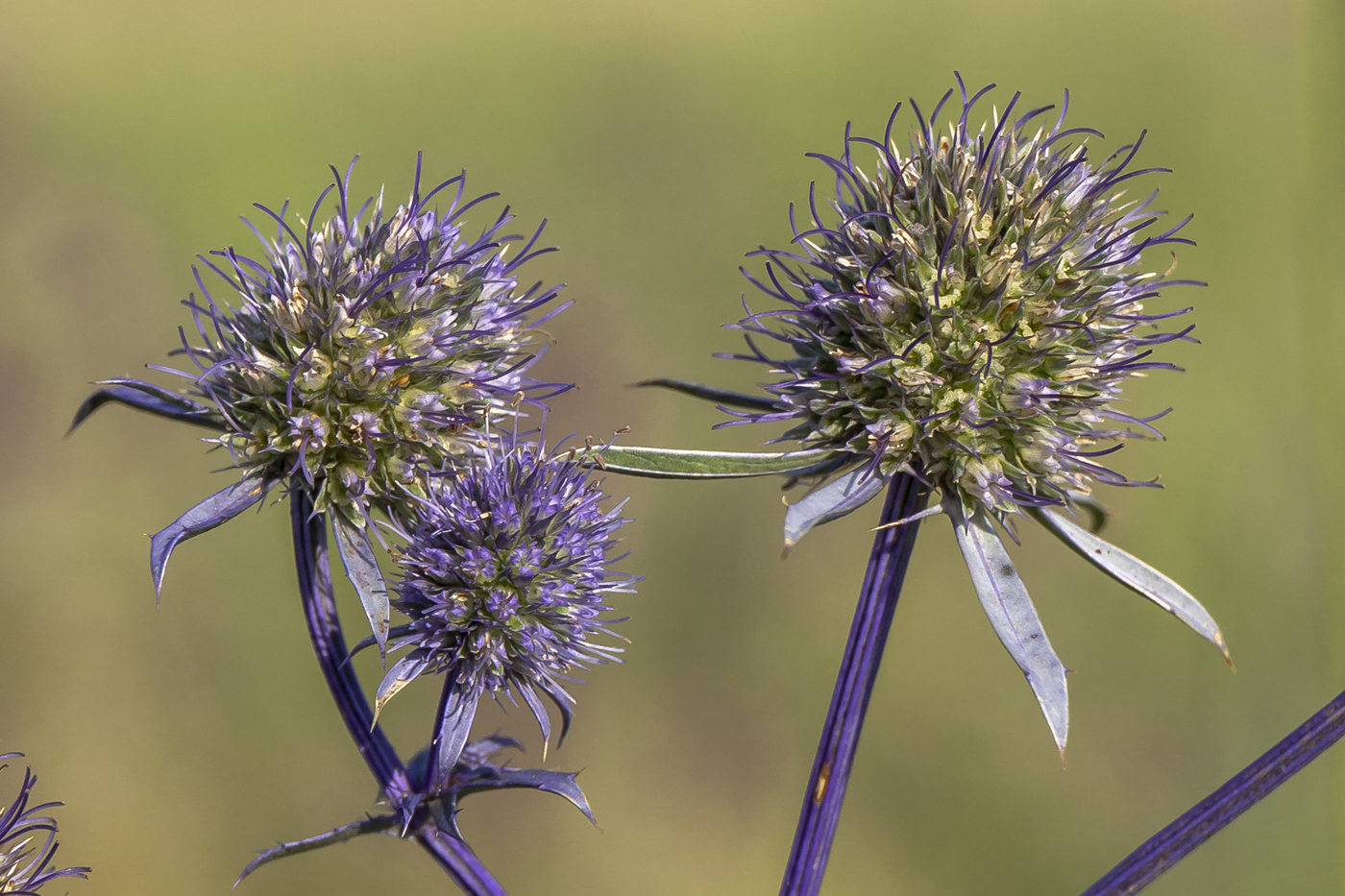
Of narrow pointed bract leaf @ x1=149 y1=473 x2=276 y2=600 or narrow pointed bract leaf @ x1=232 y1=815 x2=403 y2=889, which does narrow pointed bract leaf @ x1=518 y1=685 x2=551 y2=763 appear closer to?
narrow pointed bract leaf @ x1=232 y1=815 x2=403 y2=889

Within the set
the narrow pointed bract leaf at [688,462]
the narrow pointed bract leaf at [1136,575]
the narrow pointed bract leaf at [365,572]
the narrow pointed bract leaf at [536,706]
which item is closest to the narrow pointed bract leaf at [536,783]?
the narrow pointed bract leaf at [536,706]

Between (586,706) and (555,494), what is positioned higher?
(555,494)

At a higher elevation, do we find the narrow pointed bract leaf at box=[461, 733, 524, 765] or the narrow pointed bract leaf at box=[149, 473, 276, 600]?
the narrow pointed bract leaf at box=[149, 473, 276, 600]

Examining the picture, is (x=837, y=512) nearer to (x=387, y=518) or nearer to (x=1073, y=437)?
(x=1073, y=437)

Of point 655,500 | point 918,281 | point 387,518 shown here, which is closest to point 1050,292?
point 918,281

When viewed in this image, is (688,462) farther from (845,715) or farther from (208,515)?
(208,515)

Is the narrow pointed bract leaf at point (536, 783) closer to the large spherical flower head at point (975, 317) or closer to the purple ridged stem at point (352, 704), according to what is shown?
the purple ridged stem at point (352, 704)

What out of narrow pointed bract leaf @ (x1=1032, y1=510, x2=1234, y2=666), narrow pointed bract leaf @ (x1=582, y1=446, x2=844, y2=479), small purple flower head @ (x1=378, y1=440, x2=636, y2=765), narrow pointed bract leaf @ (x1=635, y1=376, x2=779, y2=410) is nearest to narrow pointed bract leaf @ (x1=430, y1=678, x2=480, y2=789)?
small purple flower head @ (x1=378, y1=440, x2=636, y2=765)
